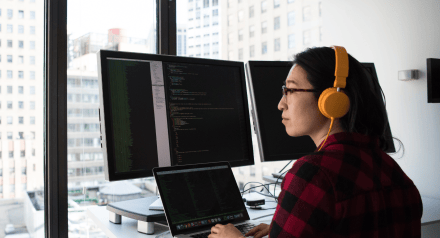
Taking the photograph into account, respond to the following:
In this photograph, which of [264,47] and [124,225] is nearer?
[124,225]

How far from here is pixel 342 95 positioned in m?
0.82

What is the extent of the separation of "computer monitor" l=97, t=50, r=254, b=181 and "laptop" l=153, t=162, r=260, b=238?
0.12 m

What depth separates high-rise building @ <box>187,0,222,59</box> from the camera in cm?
233

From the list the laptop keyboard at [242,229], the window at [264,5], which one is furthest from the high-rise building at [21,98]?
the window at [264,5]

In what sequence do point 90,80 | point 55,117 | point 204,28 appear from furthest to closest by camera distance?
point 204,28 < point 90,80 < point 55,117

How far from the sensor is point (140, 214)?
44.0 inches

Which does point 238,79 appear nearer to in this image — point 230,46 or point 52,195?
point 52,195

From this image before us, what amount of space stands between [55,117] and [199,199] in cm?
89

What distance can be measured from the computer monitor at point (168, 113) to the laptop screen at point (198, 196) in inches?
4.7

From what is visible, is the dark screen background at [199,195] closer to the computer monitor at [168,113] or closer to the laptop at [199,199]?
the laptop at [199,199]

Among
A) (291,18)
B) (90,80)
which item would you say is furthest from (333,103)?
(291,18)

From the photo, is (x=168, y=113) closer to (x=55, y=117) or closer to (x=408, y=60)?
(x=55, y=117)

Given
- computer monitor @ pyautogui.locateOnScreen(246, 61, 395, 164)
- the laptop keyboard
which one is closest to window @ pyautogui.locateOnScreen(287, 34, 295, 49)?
computer monitor @ pyautogui.locateOnScreen(246, 61, 395, 164)

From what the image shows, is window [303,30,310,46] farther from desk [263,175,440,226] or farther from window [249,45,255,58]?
desk [263,175,440,226]
